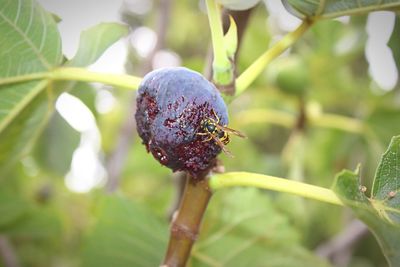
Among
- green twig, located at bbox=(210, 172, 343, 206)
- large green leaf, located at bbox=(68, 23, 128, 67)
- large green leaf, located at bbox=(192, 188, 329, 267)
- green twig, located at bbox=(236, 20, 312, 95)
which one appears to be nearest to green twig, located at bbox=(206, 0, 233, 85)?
green twig, located at bbox=(236, 20, 312, 95)

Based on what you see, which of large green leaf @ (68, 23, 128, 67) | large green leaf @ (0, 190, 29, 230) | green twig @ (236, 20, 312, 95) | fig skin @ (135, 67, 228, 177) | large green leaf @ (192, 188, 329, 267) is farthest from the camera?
large green leaf @ (0, 190, 29, 230)

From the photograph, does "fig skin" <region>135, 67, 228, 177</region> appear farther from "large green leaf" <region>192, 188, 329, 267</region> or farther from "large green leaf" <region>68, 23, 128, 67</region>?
"large green leaf" <region>192, 188, 329, 267</region>

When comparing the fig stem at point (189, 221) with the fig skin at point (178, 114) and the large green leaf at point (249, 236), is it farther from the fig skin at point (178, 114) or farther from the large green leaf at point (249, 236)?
the large green leaf at point (249, 236)

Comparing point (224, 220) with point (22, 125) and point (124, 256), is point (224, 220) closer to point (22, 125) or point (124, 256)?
point (124, 256)

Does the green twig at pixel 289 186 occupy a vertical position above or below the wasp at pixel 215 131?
below

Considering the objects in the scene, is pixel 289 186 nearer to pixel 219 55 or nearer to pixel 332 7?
pixel 219 55

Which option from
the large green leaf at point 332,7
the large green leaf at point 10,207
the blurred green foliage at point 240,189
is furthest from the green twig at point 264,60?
the large green leaf at point 10,207

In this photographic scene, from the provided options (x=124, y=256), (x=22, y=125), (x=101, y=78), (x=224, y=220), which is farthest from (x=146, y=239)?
(x=101, y=78)
